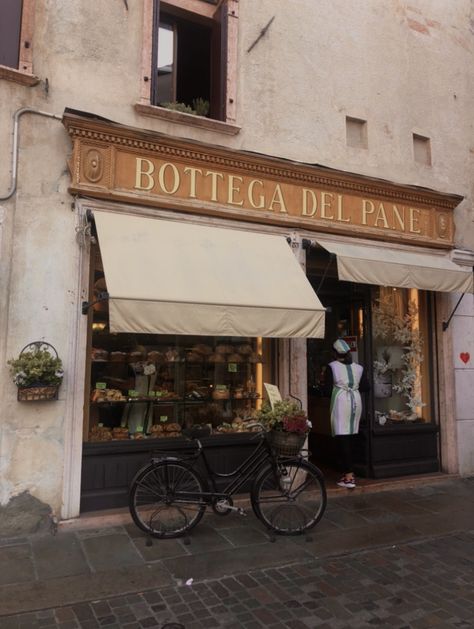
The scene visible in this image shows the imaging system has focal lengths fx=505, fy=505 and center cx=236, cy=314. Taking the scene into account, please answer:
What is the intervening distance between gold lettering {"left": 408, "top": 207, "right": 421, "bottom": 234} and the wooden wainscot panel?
15 mm

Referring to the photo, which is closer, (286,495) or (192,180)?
(286,495)

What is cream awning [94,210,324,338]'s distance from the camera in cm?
485

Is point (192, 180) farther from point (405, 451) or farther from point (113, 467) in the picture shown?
point (405, 451)

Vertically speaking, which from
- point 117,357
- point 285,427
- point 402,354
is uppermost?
point 402,354

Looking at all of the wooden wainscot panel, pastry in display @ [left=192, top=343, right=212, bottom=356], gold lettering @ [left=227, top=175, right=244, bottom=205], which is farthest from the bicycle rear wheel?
gold lettering @ [left=227, top=175, right=244, bottom=205]

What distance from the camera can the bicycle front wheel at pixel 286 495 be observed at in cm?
515

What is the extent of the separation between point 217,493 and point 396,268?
3.76 m

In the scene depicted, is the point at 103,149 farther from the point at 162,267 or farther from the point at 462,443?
the point at 462,443

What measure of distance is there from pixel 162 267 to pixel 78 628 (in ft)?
10.6

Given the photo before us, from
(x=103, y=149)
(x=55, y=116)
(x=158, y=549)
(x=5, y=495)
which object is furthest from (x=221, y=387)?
(x=55, y=116)

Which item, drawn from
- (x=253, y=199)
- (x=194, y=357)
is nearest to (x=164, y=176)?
(x=253, y=199)

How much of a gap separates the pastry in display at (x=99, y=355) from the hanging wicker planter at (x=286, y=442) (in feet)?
7.27

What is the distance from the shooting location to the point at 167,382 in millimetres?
6547

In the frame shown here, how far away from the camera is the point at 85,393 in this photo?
5859 mm
